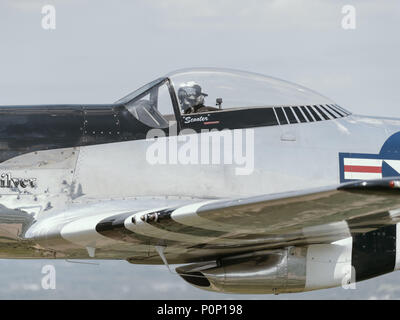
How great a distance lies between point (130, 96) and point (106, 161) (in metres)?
0.99

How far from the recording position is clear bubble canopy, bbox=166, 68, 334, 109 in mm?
9211

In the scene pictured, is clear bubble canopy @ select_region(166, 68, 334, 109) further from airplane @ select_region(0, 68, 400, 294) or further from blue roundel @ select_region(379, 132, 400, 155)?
blue roundel @ select_region(379, 132, 400, 155)

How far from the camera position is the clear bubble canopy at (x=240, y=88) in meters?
9.21

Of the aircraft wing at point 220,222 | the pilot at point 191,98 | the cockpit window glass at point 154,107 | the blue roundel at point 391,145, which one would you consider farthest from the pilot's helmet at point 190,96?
the blue roundel at point 391,145

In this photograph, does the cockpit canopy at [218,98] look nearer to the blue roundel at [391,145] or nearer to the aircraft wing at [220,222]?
the blue roundel at [391,145]

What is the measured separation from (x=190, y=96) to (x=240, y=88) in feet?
1.97

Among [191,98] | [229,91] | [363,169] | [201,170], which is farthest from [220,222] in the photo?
[363,169]

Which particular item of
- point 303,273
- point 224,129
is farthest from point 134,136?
point 303,273

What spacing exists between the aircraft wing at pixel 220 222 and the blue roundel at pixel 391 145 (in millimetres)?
1101

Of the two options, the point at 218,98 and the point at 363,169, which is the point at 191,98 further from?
the point at 363,169

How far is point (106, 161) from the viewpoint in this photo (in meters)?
8.81

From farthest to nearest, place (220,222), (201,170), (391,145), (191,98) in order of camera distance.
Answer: (391,145), (191,98), (201,170), (220,222)

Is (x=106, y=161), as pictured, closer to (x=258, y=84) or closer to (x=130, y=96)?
(x=130, y=96)

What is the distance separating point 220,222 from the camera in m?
7.39
